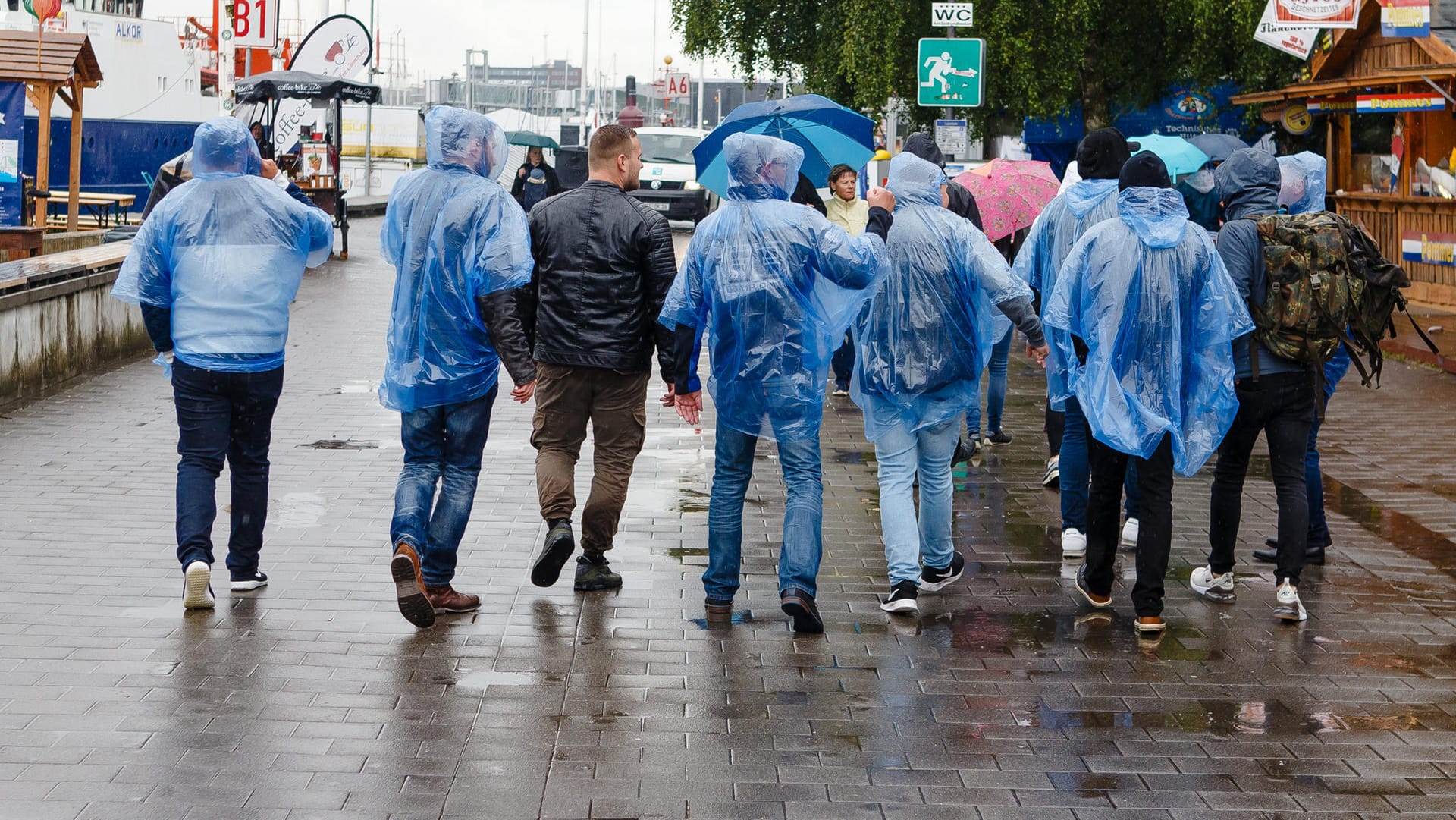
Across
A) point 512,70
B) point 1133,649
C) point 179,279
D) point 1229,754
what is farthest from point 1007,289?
point 512,70

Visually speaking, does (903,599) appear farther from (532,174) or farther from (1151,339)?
(532,174)

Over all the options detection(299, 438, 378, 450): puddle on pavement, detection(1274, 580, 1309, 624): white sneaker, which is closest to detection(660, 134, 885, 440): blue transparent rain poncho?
detection(1274, 580, 1309, 624): white sneaker

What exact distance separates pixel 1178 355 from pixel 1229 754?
69.0 inches

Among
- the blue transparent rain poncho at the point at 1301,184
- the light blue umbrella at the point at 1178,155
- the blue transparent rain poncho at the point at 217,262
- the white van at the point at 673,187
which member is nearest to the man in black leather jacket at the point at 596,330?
the blue transparent rain poncho at the point at 217,262

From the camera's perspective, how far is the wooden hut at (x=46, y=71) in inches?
674

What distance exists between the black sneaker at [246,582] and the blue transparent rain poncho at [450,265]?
89 centimetres

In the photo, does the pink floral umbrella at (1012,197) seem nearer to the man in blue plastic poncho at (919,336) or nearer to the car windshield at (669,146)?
the man in blue plastic poncho at (919,336)

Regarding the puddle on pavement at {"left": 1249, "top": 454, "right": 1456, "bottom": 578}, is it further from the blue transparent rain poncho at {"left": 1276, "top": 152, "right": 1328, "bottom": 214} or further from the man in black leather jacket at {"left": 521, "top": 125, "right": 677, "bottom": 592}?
the man in black leather jacket at {"left": 521, "top": 125, "right": 677, "bottom": 592}

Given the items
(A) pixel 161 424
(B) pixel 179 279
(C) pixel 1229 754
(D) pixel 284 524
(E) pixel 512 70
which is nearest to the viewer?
(C) pixel 1229 754

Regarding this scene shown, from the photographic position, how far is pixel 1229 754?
184 inches

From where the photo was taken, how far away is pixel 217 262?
616 centimetres

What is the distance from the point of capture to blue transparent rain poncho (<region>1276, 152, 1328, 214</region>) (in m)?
6.36

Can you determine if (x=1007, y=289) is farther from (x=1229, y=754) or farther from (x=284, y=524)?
(x=284, y=524)

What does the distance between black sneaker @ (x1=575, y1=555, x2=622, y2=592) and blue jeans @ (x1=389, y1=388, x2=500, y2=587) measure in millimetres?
562
